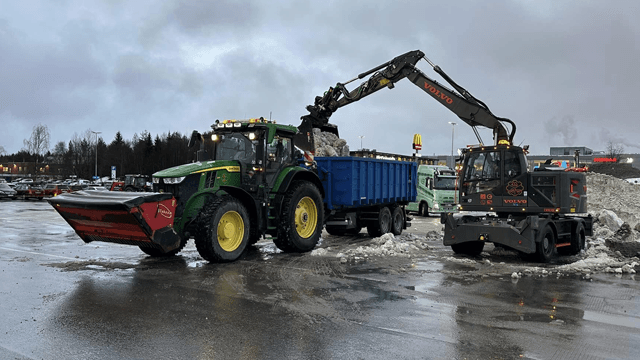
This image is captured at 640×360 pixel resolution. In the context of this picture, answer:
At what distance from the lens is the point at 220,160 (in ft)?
38.7

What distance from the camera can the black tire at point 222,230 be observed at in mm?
10273

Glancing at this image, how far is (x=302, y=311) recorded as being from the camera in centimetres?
704

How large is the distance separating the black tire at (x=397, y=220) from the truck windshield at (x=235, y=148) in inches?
270

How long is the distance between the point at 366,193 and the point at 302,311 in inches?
332

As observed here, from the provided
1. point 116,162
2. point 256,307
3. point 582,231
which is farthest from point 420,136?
point 116,162

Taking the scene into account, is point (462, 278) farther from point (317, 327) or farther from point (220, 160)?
point (220, 160)

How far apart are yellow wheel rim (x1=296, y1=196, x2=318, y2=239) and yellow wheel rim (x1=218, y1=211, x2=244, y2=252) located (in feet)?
6.26

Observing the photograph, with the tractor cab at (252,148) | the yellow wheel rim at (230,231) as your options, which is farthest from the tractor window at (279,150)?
the yellow wheel rim at (230,231)

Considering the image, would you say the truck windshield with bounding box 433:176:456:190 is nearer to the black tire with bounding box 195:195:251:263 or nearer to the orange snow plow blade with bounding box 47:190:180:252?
the black tire with bounding box 195:195:251:263

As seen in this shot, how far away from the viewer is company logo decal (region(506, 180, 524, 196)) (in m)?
12.2

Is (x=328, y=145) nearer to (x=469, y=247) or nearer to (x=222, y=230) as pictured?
(x=469, y=247)

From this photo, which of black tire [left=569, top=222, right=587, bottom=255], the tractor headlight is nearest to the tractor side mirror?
the tractor headlight

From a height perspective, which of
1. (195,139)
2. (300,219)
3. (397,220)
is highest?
(195,139)

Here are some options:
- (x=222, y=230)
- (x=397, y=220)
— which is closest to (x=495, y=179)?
(x=397, y=220)
